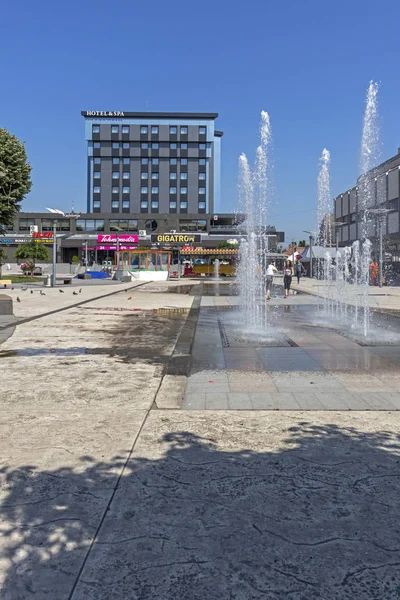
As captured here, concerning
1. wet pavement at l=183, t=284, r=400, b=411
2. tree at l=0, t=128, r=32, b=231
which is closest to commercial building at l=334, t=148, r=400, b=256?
tree at l=0, t=128, r=32, b=231

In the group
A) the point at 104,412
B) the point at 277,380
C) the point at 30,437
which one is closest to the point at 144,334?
the point at 277,380

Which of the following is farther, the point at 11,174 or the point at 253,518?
the point at 11,174

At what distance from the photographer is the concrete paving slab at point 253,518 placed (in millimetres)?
2354

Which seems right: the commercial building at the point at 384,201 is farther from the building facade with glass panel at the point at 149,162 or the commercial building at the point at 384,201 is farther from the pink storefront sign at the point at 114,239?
the building facade with glass panel at the point at 149,162

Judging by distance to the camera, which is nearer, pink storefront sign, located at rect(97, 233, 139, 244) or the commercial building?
the commercial building

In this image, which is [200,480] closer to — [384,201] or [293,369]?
[293,369]

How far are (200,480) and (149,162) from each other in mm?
104714

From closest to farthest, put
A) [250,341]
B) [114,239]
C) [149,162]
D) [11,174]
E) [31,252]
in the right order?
1. [250,341]
2. [11,174]
3. [31,252]
4. [114,239]
5. [149,162]

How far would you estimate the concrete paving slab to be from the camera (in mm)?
2354

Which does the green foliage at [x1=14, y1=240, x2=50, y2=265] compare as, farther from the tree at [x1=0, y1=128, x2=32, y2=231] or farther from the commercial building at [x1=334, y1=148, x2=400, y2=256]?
the commercial building at [x1=334, y1=148, x2=400, y2=256]

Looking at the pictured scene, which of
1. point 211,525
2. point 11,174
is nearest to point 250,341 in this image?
point 211,525

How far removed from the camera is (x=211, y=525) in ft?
9.45

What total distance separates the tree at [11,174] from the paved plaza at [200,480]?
1697cm

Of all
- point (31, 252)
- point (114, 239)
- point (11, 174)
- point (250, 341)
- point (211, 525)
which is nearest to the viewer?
point (211, 525)
